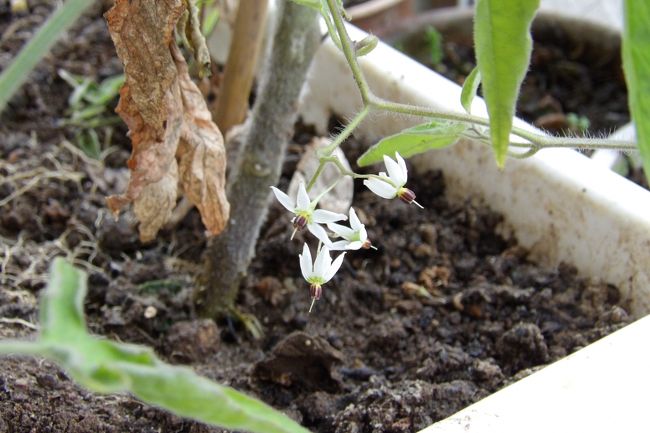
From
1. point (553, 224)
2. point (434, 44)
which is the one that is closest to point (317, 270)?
point (553, 224)

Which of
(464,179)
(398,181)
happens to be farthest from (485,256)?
(398,181)

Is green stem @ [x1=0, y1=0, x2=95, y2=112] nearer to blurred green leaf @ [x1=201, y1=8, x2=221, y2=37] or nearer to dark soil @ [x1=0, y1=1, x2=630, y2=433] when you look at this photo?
dark soil @ [x1=0, y1=1, x2=630, y2=433]

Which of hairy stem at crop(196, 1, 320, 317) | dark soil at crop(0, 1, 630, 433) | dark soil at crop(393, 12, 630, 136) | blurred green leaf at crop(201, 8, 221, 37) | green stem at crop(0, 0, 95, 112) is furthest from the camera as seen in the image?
dark soil at crop(393, 12, 630, 136)

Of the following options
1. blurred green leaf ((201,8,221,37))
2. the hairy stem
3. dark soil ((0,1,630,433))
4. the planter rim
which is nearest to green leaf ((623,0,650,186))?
dark soil ((0,1,630,433))

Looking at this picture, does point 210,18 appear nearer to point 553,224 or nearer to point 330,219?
point 553,224

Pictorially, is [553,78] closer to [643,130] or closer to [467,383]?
[467,383]

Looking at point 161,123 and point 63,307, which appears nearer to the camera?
point 63,307
